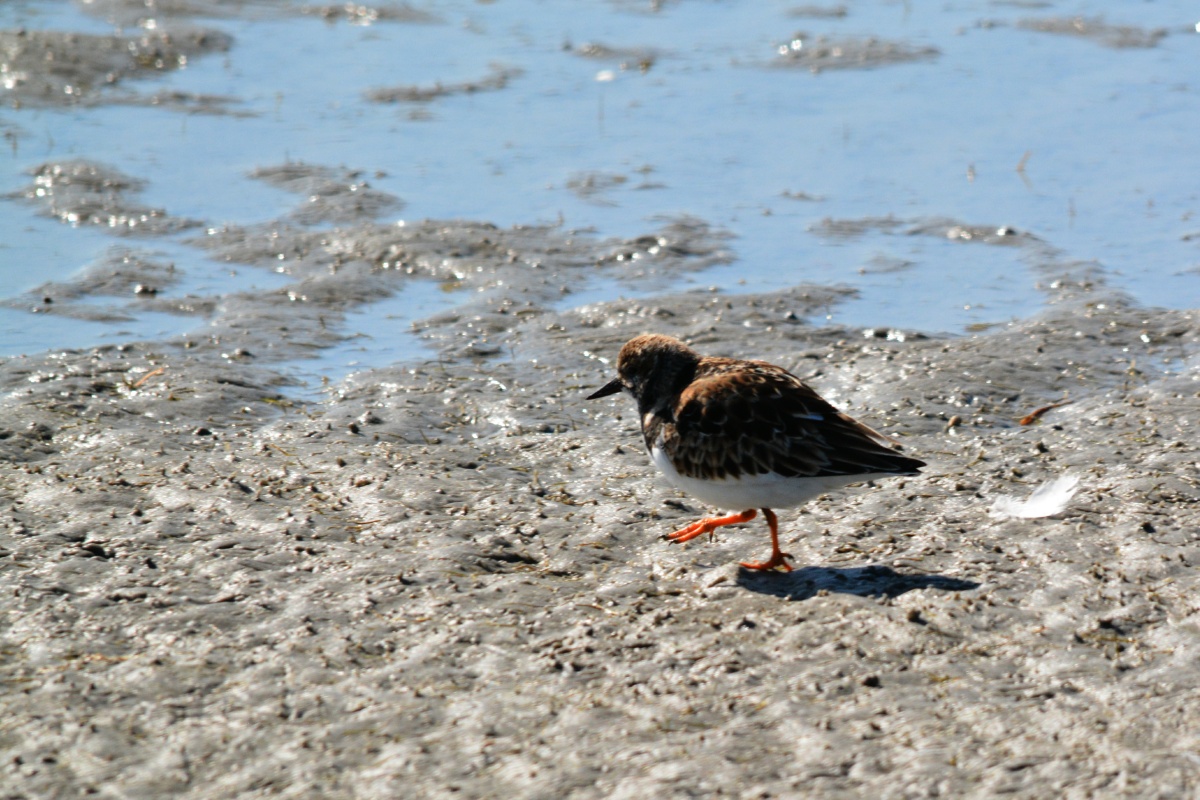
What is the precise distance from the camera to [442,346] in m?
10.6

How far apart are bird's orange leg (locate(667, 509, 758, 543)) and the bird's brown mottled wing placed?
46 cm

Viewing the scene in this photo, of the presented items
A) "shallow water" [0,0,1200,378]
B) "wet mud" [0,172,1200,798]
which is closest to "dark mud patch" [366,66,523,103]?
"shallow water" [0,0,1200,378]

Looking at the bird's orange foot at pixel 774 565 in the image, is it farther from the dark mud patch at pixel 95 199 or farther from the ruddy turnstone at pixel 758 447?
the dark mud patch at pixel 95 199

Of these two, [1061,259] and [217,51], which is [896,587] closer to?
[1061,259]

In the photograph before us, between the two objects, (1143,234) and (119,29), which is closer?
(1143,234)

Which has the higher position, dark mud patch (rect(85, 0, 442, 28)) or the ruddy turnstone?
dark mud patch (rect(85, 0, 442, 28))

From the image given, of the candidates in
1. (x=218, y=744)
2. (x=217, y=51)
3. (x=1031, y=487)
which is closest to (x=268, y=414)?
(x=218, y=744)

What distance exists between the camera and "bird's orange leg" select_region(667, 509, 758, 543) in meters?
7.38

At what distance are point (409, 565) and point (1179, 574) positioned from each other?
3812 mm

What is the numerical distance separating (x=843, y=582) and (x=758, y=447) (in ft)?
2.58

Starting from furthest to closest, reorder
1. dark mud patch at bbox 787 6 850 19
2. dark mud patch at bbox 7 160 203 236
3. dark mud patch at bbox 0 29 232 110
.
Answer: dark mud patch at bbox 787 6 850 19
dark mud patch at bbox 0 29 232 110
dark mud patch at bbox 7 160 203 236

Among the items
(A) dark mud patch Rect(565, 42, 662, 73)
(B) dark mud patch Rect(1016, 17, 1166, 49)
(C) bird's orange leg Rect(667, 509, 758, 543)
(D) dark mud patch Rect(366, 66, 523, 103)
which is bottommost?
(C) bird's orange leg Rect(667, 509, 758, 543)

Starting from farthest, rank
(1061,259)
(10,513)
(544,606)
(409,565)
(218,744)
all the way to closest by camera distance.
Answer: (1061,259) < (10,513) < (409,565) < (544,606) < (218,744)

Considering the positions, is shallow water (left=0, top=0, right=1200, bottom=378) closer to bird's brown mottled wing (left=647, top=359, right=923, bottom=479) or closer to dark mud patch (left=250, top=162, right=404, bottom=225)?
dark mud patch (left=250, top=162, right=404, bottom=225)
